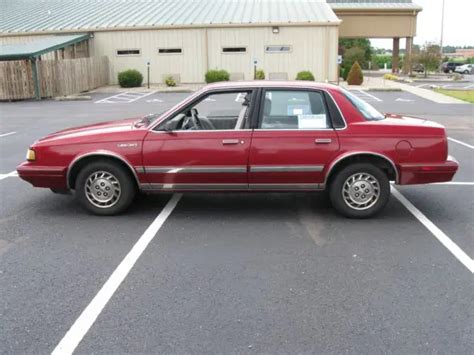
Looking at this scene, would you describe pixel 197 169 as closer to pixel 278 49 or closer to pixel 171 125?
pixel 171 125

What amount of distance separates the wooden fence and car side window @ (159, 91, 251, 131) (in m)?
20.6

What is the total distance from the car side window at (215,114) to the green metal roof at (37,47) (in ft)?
66.1

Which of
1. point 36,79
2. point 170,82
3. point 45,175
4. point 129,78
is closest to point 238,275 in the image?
point 45,175

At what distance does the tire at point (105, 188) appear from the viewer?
5.99 metres

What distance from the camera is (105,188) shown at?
19.9ft

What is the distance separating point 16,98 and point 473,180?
2203 cm

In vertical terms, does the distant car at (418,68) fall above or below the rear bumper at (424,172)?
above

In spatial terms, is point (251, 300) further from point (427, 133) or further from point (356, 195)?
point (427, 133)

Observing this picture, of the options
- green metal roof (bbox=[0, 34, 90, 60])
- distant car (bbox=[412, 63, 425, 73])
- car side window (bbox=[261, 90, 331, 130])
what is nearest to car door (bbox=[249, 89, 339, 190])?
car side window (bbox=[261, 90, 331, 130])

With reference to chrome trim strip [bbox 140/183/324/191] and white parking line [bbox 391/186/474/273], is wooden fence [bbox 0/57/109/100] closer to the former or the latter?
chrome trim strip [bbox 140/183/324/191]

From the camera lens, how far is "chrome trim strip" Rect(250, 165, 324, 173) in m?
5.84

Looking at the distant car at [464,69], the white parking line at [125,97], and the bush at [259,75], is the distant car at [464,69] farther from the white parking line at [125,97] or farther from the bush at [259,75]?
the white parking line at [125,97]

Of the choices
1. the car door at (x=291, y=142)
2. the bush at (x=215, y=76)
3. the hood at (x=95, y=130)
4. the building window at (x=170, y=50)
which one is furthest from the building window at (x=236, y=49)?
the car door at (x=291, y=142)

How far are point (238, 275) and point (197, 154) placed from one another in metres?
1.85
